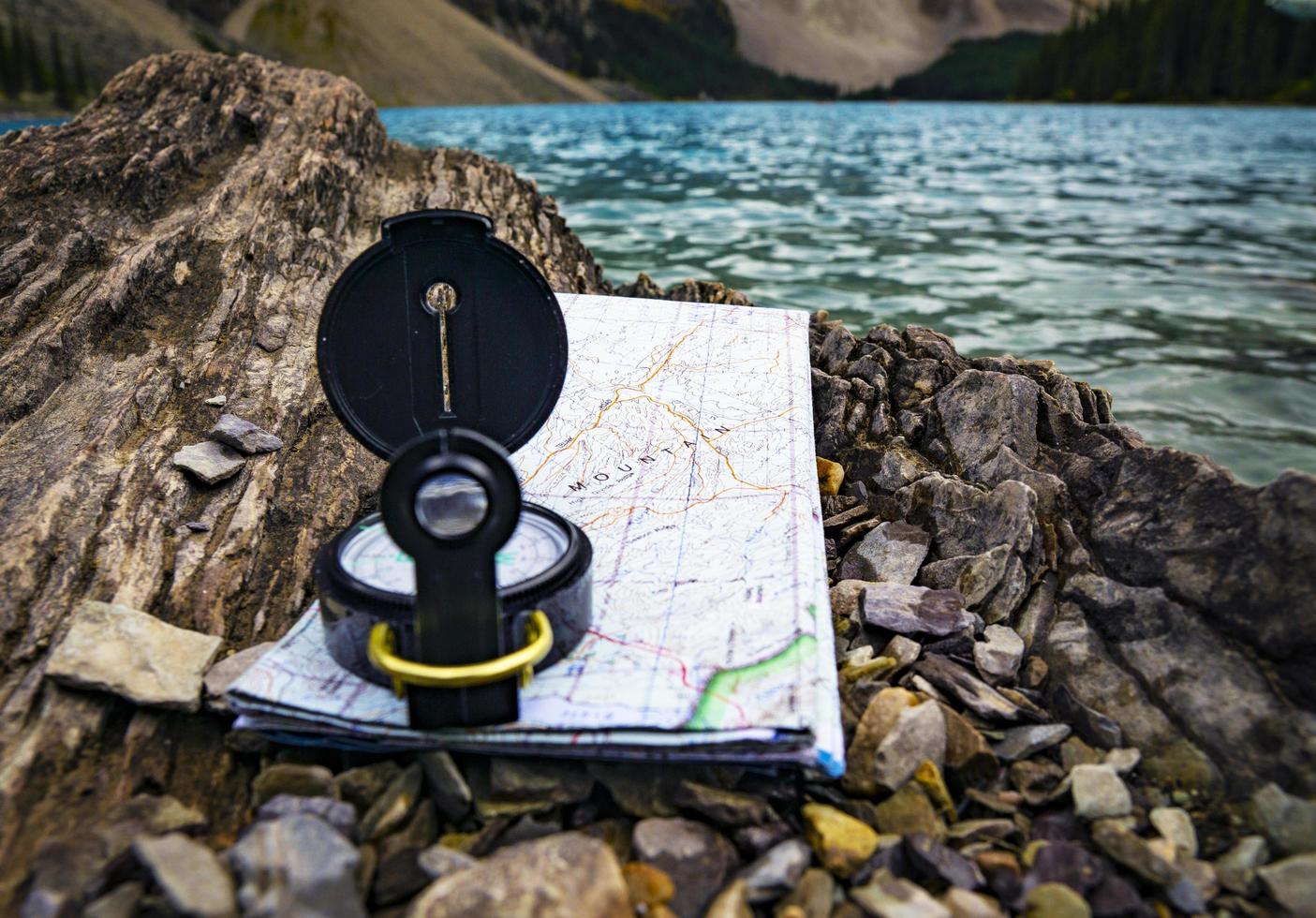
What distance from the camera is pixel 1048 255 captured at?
13.0m

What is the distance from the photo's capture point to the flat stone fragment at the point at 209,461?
10.5 feet

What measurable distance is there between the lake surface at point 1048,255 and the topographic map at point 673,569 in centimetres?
446

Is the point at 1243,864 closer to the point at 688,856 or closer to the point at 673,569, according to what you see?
the point at 688,856

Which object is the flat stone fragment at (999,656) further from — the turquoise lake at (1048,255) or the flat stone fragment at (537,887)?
the turquoise lake at (1048,255)

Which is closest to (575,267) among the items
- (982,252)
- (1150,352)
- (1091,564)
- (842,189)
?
(1091,564)

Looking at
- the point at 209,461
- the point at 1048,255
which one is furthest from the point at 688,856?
the point at 1048,255

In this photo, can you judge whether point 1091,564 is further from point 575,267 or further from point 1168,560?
point 575,267

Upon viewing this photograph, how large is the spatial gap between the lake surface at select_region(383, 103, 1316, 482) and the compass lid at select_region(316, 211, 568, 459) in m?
5.66

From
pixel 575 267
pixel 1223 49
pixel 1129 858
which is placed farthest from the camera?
pixel 1223 49

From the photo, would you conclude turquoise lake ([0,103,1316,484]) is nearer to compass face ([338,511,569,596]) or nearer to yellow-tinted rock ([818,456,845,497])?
yellow-tinted rock ([818,456,845,497])

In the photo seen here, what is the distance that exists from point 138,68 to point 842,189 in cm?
1608

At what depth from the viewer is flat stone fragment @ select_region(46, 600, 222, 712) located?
7.34 ft

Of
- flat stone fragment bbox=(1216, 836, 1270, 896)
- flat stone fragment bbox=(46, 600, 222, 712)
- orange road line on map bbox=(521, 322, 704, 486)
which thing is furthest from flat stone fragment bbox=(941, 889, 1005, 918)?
orange road line on map bbox=(521, 322, 704, 486)

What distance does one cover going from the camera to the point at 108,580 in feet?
8.80
